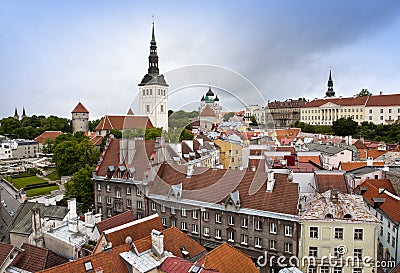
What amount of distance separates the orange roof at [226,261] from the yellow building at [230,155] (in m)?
10.8

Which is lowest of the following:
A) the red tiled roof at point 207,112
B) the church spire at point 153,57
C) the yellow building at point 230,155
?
the yellow building at point 230,155

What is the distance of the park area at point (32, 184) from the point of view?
48.1 metres

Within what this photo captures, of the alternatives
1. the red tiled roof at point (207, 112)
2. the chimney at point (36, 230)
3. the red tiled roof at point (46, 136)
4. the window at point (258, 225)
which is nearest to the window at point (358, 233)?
the window at point (258, 225)

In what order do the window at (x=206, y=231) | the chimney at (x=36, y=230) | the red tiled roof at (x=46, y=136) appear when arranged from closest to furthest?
the chimney at (x=36, y=230) → the window at (x=206, y=231) → the red tiled roof at (x=46, y=136)

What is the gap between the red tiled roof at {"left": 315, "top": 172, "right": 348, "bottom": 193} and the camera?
26.3 metres

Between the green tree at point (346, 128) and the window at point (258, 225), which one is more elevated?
the green tree at point (346, 128)

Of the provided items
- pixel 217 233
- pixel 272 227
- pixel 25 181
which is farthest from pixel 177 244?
pixel 25 181

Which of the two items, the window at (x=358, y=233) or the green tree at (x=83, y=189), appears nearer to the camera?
the window at (x=358, y=233)

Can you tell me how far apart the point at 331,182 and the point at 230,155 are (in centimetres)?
825

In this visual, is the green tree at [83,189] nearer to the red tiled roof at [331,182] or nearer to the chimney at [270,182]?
the chimney at [270,182]

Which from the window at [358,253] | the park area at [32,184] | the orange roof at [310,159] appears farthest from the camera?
the park area at [32,184]

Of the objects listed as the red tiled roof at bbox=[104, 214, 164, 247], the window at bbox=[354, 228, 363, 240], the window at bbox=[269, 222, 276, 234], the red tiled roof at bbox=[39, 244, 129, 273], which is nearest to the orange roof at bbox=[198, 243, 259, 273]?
the red tiled roof at bbox=[39, 244, 129, 273]

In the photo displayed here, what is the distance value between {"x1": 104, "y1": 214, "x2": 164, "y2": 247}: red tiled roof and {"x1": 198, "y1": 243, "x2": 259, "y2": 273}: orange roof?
4730mm

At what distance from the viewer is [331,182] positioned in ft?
87.9
